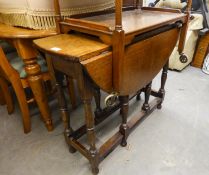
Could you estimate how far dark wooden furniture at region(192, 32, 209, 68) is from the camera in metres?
2.40

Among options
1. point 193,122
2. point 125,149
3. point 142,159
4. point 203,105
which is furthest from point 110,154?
point 203,105

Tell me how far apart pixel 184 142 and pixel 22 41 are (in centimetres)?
130

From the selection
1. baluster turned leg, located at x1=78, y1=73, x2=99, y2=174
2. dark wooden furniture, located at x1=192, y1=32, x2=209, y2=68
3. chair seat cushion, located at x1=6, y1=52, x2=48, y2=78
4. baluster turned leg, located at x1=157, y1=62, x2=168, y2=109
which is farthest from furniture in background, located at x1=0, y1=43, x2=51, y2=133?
dark wooden furniture, located at x1=192, y1=32, x2=209, y2=68

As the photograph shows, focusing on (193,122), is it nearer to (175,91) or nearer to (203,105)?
(203,105)

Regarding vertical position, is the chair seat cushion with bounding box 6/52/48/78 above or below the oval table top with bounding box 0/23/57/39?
below

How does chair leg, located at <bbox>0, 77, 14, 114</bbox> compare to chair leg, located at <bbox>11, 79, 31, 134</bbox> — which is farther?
chair leg, located at <bbox>0, 77, 14, 114</bbox>

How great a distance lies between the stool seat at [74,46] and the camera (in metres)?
0.75

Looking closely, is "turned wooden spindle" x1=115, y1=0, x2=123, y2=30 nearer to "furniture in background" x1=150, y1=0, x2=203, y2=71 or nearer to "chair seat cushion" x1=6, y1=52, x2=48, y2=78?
"chair seat cushion" x1=6, y1=52, x2=48, y2=78

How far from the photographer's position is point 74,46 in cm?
83

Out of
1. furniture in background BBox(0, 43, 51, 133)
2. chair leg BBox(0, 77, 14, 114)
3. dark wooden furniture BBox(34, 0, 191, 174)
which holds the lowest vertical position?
chair leg BBox(0, 77, 14, 114)

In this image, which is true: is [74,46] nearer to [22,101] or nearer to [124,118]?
[124,118]

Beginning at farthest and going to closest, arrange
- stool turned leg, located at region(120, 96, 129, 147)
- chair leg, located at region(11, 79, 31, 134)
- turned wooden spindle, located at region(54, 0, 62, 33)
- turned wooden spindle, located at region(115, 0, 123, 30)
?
chair leg, located at region(11, 79, 31, 134) < stool turned leg, located at region(120, 96, 129, 147) < turned wooden spindle, located at region(54, 0, 62, 33) < turned wooden spindle, located at region(115, 0, 123, 30)

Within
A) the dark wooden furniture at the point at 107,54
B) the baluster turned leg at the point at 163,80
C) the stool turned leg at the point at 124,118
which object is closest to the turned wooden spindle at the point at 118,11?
the dark wooden furniture at the point at 107,54

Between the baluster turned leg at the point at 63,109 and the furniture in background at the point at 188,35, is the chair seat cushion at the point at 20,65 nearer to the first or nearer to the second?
the baluster turned leg at the point at 63,109
